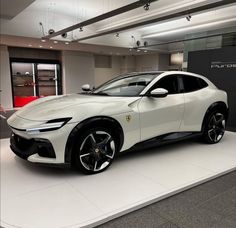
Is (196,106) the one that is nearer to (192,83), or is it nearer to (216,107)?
(192,83)

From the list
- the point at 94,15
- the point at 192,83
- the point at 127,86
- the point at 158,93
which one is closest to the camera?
the point at 158,93

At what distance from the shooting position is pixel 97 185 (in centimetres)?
241

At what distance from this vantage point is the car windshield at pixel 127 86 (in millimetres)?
3133

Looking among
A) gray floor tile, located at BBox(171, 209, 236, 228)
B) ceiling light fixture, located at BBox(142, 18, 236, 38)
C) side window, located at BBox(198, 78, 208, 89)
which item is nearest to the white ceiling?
ceiling light fixture, located at BBox(142, 18, 236, 38)

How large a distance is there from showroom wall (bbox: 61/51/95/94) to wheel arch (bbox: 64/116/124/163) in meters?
9.40

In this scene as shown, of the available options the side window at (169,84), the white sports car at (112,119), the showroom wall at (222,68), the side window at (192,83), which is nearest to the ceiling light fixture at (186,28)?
the showroom wall at (222,68)

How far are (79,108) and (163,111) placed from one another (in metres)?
1.18

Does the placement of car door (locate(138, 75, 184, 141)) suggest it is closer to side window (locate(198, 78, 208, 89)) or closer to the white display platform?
the white display platform

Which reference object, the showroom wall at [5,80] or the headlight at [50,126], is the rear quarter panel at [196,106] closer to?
the headlight at [50,126]

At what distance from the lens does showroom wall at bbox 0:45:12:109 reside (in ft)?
32.9

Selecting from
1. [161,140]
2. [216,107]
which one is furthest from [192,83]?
[161,140]

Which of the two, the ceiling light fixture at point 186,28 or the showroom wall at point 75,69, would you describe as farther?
the showroom wall at point 75,69

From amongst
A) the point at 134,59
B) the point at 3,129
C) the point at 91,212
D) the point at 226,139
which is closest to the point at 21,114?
the point at 91,212

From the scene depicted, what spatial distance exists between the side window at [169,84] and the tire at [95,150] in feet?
3.55
